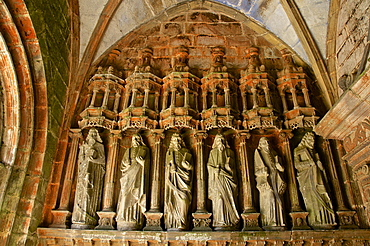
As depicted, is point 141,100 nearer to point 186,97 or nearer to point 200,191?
point 186,97

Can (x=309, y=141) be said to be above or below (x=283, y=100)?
below

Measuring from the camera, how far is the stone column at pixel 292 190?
6064 millimetres

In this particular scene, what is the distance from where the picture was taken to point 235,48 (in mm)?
8305

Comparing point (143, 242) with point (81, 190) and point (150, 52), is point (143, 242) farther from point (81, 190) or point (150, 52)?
point (150, 52)

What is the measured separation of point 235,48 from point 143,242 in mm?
5040

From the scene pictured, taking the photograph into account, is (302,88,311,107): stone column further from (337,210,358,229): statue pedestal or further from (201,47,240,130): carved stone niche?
(337,210,358,229): statue pedestal

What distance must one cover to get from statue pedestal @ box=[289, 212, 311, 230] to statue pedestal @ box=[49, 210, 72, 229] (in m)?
4.12

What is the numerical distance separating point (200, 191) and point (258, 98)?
2518 millimetres

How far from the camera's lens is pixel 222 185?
6.31 meters

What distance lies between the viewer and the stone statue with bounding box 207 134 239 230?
6065mm

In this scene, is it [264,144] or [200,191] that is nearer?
[200,191]

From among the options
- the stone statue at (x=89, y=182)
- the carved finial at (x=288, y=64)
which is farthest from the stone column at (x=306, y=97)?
the stone statue at (x=89, y=182)

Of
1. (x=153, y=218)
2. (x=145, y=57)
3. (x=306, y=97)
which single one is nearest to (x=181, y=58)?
(x=145, y=57)

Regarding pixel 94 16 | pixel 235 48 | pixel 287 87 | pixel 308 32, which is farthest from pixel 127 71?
pixel 308 32
